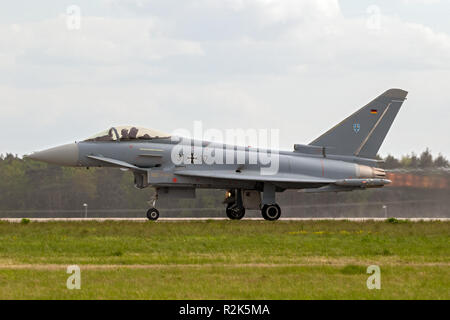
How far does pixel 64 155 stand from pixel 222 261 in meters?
12.8

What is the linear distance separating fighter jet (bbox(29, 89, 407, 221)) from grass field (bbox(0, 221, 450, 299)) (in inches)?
144

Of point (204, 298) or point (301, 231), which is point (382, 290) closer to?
point (204, 298)

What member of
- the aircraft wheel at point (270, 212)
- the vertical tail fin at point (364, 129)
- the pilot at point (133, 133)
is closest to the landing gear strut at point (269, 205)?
the aircraft wheel at point (270, 212)

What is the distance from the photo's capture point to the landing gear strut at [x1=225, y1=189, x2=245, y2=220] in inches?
1125

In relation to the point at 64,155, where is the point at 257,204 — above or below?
below

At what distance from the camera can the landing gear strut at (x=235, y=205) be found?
28.6 metres

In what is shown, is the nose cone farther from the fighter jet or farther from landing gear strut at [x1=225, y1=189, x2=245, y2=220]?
landing gear strut at [x1=225, y1=189, x2=245, y2=220]

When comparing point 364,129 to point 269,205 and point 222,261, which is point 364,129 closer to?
point 269,205

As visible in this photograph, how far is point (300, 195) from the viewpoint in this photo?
40594mm

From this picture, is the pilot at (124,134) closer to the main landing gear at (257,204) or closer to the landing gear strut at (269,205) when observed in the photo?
A: the main landing gear at (257,204)

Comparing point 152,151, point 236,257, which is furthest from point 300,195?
point 236,257

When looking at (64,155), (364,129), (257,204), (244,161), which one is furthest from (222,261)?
(364,129)

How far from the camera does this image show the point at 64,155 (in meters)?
26.4

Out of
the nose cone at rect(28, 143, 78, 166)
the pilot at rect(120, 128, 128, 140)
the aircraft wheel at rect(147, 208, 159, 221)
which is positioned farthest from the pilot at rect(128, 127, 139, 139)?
the aircraft wheel at rect(147, 208, 159, 221)
